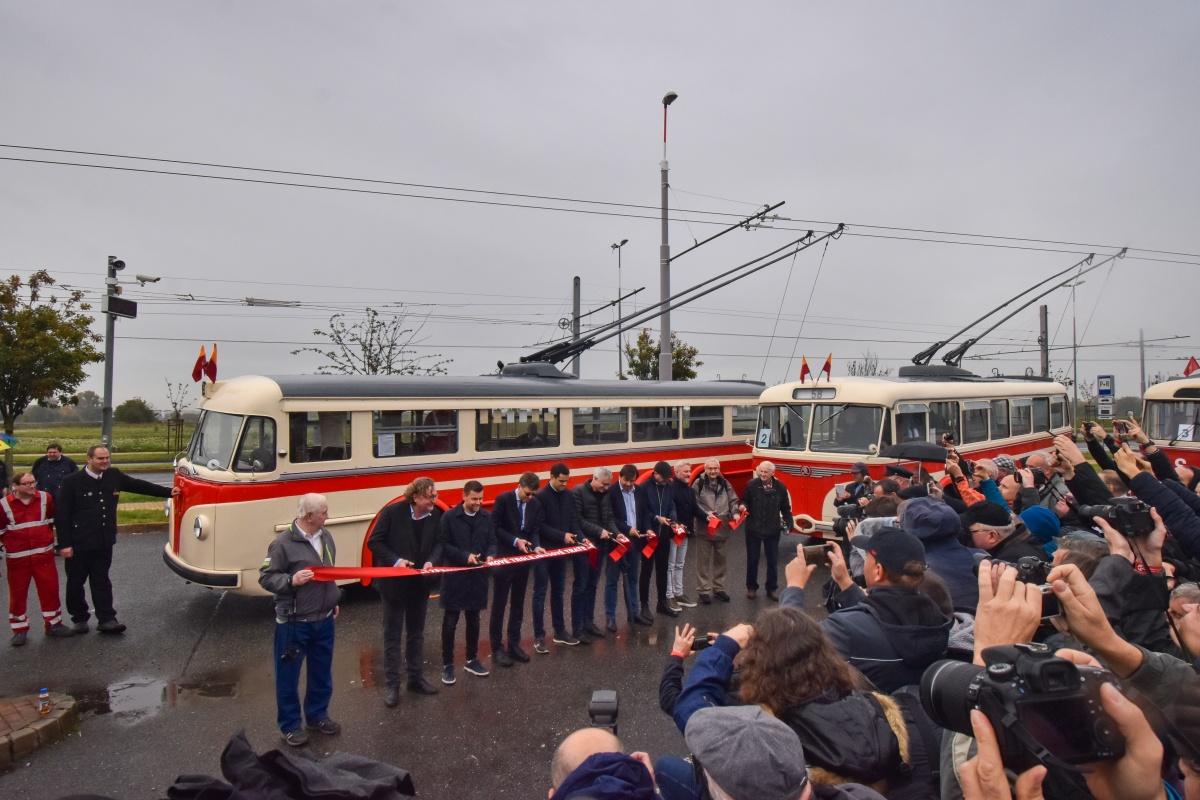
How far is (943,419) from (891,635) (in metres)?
11.0

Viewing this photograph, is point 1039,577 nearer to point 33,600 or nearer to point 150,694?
point 150,694


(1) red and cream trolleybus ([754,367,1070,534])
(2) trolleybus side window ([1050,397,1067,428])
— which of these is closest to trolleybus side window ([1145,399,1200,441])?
(2) trolleybus side window ([1050,397,1067,428])

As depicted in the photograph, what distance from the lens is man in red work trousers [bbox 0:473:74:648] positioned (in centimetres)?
739

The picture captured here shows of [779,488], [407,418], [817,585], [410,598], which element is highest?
[407,418]

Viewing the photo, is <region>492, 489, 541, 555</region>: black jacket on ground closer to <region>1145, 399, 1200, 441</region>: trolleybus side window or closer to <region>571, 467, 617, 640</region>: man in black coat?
<region>571, 467, 617, 640</region>: man in black coat

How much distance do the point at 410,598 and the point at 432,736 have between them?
1302 millimetres

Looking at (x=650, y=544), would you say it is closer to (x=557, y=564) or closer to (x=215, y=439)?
(x=557, y=564)

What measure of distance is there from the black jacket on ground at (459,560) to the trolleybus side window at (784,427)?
7213 millimetres

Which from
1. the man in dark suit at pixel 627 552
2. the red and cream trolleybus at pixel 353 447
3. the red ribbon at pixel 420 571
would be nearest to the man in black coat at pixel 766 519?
the man in dark suit at pixel 627 552

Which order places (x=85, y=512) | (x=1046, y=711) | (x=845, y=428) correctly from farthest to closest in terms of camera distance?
(x=845, y=428)
(x=85, y=512)
(x=1046, y=711)

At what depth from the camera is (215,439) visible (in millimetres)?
8570

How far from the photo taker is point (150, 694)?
246 inches

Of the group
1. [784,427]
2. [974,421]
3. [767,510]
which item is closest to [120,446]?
[784,427]

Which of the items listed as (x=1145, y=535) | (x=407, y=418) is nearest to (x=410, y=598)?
(x=407, y=418)
